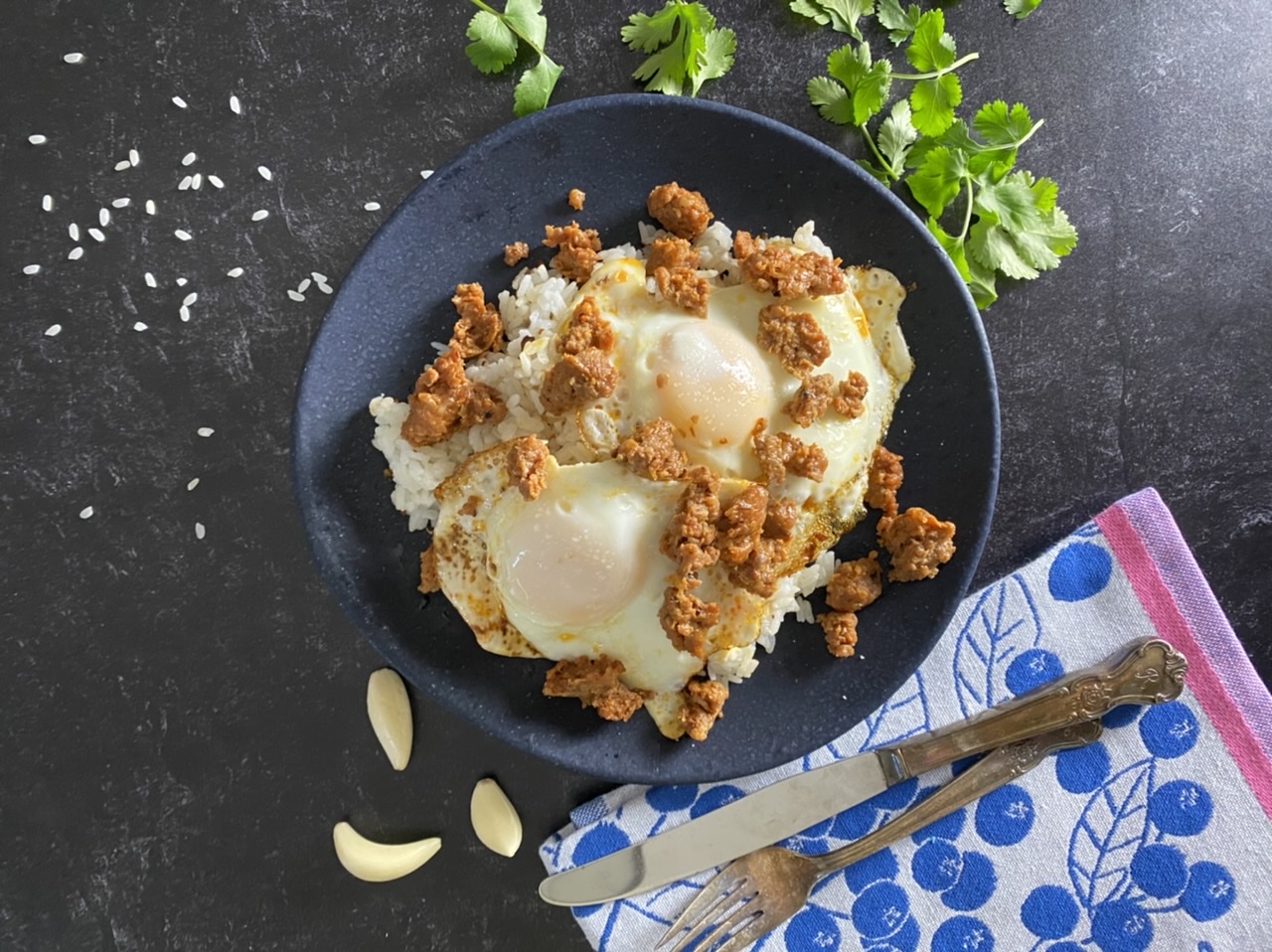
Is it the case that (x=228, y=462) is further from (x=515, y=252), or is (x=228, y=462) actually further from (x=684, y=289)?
(x=684, y=289)

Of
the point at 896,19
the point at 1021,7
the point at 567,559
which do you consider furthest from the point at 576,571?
the point at 1021,7

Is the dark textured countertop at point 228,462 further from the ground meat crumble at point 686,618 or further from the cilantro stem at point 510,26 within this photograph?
the ground meat crumble at point 686,618

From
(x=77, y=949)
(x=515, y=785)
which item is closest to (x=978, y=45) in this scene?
(x=515, y=785)

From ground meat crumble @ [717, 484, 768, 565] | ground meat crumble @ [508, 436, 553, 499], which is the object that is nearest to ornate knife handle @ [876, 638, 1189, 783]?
ground meat crumble @ [717, 484, 768, 565]

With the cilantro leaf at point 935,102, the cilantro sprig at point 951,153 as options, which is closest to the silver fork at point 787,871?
the cilantro sprig at point 951,153

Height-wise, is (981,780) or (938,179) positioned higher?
(938,179)

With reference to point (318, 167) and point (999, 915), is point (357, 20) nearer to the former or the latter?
point (318, 167)

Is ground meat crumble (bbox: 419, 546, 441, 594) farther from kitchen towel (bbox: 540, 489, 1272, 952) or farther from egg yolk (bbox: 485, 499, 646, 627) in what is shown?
kitchen towel (bbox: 540, 489, 1272, 952)
